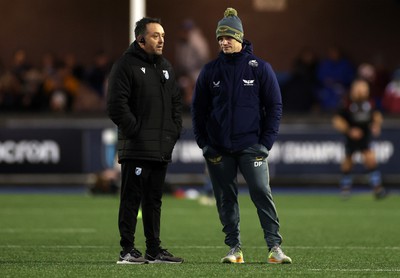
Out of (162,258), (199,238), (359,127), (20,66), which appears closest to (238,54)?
(162,258)

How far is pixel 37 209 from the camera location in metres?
19.3

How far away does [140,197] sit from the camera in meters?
10.2

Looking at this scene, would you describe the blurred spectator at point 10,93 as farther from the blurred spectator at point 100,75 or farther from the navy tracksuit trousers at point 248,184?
the navy tracksuit trousers at point 248,184

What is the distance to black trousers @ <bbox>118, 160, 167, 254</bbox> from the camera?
10.2 metres

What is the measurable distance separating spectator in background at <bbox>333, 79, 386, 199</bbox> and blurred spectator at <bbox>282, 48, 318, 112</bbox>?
9.62ft

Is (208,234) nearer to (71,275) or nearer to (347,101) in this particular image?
(71,275)

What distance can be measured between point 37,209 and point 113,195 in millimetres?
3892

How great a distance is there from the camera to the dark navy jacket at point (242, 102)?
33.1 feet

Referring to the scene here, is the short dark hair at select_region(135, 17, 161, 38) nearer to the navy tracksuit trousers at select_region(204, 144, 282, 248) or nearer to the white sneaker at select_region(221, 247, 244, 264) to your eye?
the navy tracksuit trousers at select_region(204, 144, 282, 248)

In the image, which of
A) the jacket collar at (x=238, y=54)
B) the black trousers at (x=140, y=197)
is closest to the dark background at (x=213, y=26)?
the jacket collar at (x=238, y=54)

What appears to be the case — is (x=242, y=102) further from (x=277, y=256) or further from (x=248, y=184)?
(x=277, y=256)

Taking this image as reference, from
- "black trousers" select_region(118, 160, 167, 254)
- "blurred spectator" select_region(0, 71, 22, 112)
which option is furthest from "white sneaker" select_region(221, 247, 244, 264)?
"blurred spectator" select_region(0, 71, 22, 112)

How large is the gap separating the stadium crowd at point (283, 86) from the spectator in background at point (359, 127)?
215 centimetres

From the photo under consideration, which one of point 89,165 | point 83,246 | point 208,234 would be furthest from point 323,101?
point 83,246
